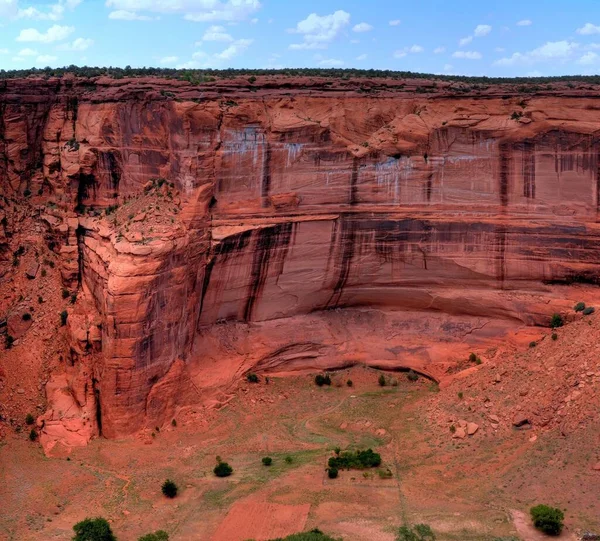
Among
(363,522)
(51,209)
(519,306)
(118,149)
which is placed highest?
(118,149)

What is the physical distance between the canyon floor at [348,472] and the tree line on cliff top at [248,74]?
14483mm

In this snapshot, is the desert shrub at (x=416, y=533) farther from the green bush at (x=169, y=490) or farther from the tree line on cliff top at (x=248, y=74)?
the tree line on cliff top at (x=248, y=74)

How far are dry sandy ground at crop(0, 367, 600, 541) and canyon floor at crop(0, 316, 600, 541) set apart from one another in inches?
2.4

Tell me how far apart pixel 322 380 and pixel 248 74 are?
15824 mm

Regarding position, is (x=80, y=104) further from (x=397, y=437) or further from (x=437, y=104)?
(x=397, y=437)

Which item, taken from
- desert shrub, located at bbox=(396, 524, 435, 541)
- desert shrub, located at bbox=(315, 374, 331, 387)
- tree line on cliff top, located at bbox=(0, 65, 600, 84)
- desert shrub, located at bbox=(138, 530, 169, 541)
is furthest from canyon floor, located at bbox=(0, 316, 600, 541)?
tree line on cliff top, located at bbox=(0, 65, 600, 84)

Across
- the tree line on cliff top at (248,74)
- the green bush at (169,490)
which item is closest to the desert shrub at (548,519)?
the green bush at (169,490)

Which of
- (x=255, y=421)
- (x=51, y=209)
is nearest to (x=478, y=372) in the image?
(x=255, y=421)

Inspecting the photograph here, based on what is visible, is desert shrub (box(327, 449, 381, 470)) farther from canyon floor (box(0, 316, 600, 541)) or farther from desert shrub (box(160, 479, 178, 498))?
desert shrub (box(160, 479, 178, 498))

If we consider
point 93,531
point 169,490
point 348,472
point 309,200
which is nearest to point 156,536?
point 93,531

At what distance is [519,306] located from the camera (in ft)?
119

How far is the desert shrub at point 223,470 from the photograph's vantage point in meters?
30.0

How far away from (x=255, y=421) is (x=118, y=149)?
13456 millimetres

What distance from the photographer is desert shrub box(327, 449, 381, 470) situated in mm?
30156
